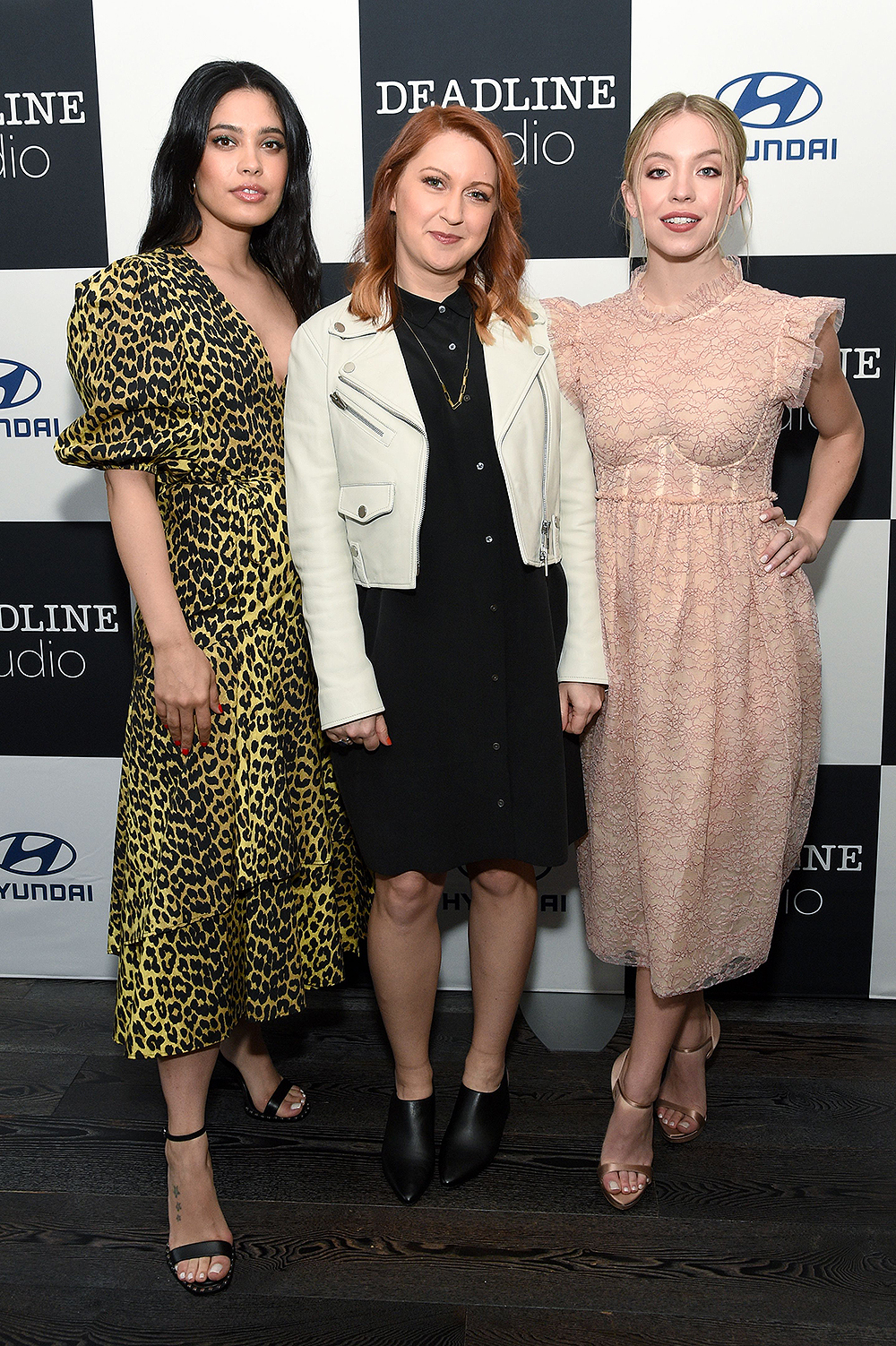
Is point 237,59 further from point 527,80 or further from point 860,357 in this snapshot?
point 860,357

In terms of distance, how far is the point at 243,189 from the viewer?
178cm

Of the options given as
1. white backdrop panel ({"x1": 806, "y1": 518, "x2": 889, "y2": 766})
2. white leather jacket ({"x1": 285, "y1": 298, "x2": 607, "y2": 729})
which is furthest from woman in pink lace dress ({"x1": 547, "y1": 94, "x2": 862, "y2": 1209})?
white backdrop panel ({"x1": 806, "y1": 518, "x2": 889, "y2": 766})

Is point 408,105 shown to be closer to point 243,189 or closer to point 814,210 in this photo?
point 243,189

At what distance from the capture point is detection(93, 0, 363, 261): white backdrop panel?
7.32 ft

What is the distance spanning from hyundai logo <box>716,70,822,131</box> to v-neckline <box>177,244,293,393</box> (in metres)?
1.07

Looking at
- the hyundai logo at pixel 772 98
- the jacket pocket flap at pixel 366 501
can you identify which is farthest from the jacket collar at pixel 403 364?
the hyundai logo at pixel 772 98

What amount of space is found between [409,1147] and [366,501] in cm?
111

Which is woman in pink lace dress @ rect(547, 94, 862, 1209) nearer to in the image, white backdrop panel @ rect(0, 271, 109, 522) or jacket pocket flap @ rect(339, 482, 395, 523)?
jacket pocket flap @ rect(339, 482, 395, 523)

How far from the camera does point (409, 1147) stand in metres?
2.02

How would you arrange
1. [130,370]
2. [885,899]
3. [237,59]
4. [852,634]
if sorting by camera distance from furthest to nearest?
[885,899] < [852,634] < [237,59] < [130,370]

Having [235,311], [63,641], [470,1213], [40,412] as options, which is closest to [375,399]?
[235,311]

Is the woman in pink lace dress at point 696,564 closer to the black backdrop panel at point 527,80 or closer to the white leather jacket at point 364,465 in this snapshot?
the white leather jacket at point 364,465

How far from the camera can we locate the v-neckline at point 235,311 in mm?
1762

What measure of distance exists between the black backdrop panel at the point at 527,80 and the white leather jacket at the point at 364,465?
2.10 ft
